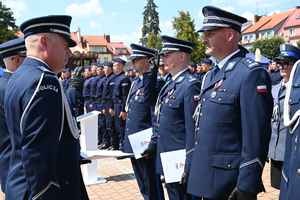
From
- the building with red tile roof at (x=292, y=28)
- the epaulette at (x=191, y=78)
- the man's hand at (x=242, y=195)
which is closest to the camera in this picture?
the man's hand at (x=242, y=195)

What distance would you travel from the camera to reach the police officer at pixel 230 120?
2.29 m

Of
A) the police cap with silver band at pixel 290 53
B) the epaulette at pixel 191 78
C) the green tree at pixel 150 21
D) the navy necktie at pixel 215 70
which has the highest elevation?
the green tree at pixel 150 21

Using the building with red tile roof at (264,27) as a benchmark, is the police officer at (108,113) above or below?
below

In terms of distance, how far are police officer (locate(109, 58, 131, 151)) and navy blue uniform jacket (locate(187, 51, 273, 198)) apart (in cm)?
628

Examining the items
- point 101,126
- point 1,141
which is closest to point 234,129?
point 1,141

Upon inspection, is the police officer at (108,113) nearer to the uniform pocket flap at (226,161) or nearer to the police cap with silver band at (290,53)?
the police cap with silver band at (290,53)

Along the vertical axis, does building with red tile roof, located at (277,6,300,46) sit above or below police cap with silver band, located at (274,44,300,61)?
above

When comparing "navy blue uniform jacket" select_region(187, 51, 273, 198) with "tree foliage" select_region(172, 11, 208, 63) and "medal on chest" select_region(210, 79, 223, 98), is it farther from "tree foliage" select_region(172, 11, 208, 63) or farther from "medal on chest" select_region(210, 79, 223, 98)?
"tree foliage" select_region(172, 11, 208, 63)

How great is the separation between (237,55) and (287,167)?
3.45 feet

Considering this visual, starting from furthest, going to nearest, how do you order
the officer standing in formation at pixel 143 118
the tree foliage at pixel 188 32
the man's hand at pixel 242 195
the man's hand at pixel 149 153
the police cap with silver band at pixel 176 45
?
the tree foliage at pixel 188 32, the officer standing in formation at pixel 143 118, the man's hand at pixel 149 153, the police cap with silver band at pixel 176 45, the man's hand at pixel 242 195

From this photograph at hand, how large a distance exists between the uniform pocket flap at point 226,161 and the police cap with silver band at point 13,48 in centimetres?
247

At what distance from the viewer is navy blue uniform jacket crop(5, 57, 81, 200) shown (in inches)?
71.8

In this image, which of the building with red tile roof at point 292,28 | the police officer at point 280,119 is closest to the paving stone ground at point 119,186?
the police officer at point 280,119

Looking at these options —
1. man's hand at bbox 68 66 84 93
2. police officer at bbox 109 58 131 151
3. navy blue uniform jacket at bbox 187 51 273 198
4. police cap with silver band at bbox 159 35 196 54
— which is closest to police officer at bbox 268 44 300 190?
police cap with silver band at bbox 159 35 196 54
